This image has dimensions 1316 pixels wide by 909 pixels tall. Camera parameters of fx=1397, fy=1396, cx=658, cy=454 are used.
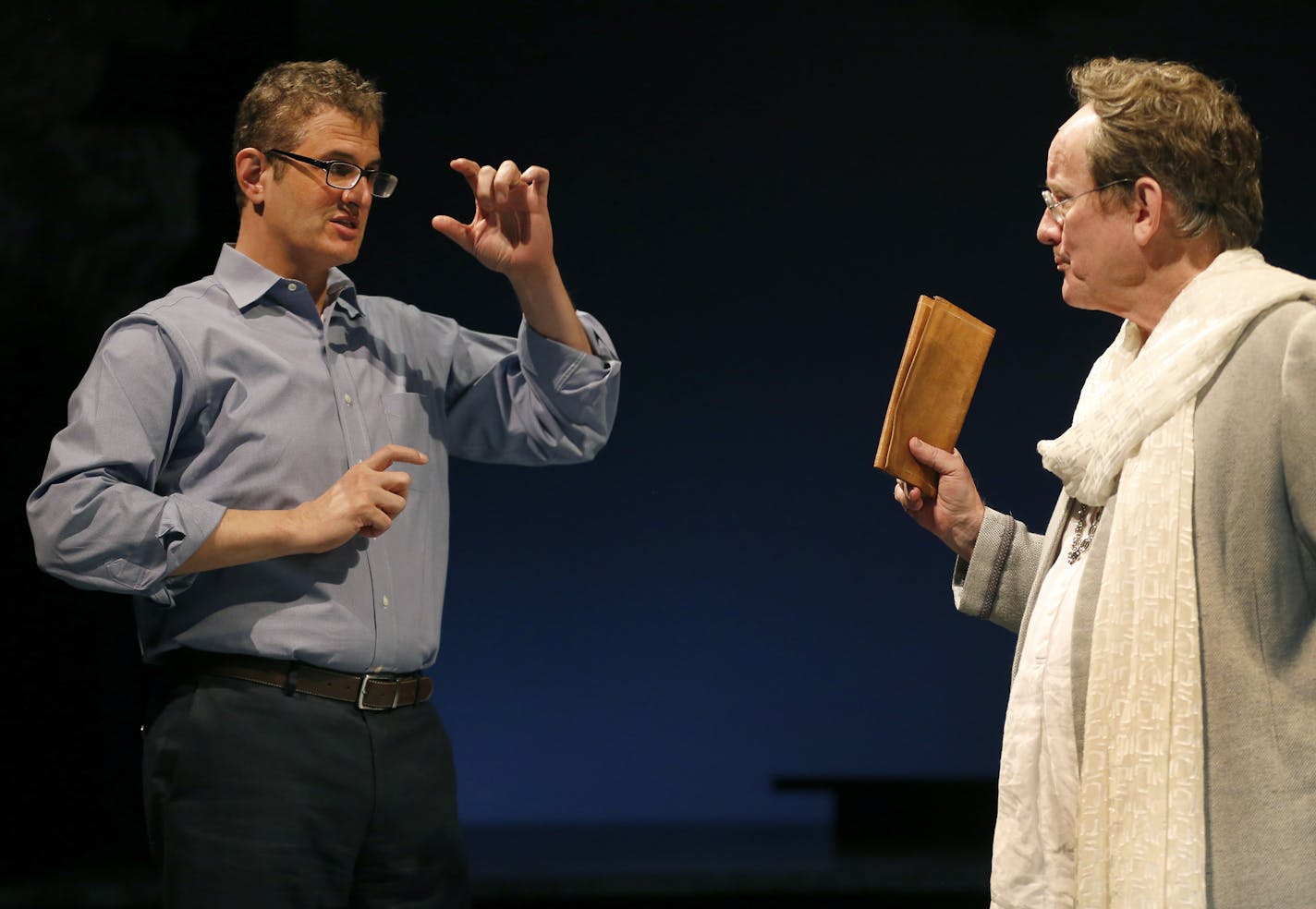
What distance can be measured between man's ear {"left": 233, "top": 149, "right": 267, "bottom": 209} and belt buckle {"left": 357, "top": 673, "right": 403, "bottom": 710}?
0.71 metres

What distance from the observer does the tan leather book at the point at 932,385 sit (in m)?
1.95

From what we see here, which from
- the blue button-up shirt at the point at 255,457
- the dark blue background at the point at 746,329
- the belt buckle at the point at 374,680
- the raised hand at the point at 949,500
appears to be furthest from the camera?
the dark blue background at the point at 746,329

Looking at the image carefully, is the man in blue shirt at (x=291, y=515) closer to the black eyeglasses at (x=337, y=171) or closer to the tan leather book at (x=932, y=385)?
the black eyeglasses at (x=337, y=171)

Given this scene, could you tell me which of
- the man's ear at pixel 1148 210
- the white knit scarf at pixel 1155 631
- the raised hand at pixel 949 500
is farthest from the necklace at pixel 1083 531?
the man's ear at pixel 1148 210

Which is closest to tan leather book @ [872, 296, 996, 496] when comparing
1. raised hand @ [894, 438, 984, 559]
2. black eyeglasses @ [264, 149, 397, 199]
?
raised hand @ [894, 438, 984, 559]

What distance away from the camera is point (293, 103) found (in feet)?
6.70

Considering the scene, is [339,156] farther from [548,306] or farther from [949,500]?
[949,500]

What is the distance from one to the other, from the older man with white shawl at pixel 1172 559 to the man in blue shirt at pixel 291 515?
30.3 inches

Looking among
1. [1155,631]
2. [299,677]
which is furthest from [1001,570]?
[299,677]

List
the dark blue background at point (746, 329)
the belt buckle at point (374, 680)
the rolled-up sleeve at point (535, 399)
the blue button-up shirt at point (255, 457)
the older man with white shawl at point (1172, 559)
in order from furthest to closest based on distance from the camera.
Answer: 1. the dark blue background at point (746, 329)
2. the rolled-up sleeve at point (535, 399)
3. the belt buckle at point (374, 680)
4. the blue button-up shirt at point (255, 457)
5. the older man with white shawl at point (1172, 559)

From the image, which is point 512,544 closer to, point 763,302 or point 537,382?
point 763,302

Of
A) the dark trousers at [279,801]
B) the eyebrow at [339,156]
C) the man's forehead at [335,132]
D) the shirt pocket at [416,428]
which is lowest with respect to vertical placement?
the dark trousers at [279,801]

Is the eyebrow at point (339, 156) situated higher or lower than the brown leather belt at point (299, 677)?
higher

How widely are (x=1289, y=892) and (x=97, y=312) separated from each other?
2.87 m
